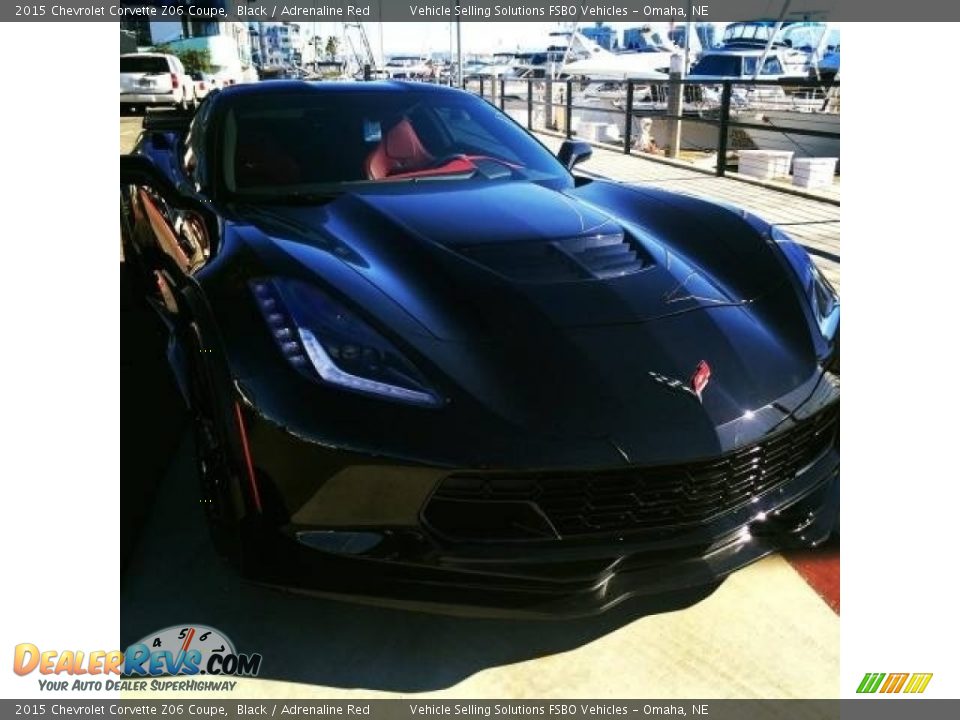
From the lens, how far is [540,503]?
5.77ft

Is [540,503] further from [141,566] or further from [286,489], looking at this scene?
[141,566]

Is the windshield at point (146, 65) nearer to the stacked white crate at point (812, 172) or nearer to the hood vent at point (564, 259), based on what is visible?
the stacked white crate at point (812, 172)

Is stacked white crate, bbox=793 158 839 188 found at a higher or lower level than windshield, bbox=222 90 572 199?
lower

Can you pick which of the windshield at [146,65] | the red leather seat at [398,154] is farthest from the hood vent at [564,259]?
the windshield at [146,65]

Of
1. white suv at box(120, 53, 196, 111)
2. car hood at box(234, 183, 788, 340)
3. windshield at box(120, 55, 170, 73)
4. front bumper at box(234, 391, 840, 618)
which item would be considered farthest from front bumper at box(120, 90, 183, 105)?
front bumper at box(234, 391, 840, 618)

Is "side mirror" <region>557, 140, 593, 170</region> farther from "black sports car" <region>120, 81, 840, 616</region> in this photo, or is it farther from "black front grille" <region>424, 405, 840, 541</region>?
"black front grille" <region>424, 405, 840, 541</region>

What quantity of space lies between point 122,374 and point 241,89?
1.36 meters

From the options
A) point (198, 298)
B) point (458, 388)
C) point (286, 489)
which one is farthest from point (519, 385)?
point (198, 298)

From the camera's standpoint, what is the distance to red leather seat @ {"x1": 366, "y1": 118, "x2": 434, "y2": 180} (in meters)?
3.19

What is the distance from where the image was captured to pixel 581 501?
5.82 feet

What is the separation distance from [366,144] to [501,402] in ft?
6.04
